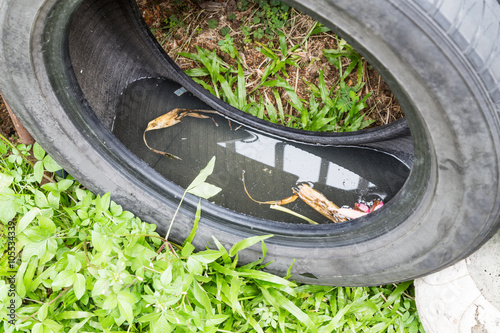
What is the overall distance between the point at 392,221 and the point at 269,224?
1.45ft

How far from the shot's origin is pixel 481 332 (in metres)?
1.24

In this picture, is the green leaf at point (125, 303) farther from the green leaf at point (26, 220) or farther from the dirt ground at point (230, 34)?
the dirt ground at point (230, 34)

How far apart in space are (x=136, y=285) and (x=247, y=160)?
0.75 metres

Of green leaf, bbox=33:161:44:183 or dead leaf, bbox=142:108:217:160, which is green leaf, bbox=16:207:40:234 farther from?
dead leaf, bbox=142:108:217:160

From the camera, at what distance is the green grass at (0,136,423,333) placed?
47.3 inches

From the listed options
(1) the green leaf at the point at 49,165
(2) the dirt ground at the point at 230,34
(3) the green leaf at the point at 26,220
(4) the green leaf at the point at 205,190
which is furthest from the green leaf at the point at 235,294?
(2) the dirt ground at the point at 230,34

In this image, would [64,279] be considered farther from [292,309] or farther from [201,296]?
[292,309]

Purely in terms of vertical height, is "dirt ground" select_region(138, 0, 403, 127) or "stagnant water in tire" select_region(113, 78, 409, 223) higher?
"dirt ground" select_region(138, 0, 403, 127)

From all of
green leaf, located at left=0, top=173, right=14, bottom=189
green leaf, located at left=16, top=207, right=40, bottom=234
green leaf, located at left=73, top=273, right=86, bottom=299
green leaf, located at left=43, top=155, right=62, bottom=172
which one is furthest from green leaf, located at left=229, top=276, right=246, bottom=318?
green leaf, located at left=0, top=173, right=14, bottom=189

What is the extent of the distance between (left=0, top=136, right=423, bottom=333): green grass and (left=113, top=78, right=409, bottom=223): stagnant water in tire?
34 cm

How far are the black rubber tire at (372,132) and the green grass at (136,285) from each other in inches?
4.1

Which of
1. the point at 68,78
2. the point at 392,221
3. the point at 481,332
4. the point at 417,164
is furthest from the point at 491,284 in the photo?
the point at 68,78

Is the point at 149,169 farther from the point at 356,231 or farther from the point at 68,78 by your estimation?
the point at 356,231

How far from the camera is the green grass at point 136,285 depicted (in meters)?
1.20
